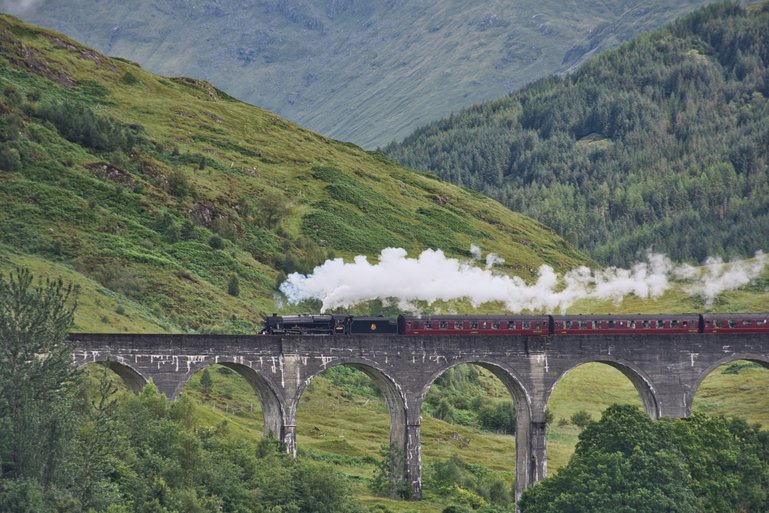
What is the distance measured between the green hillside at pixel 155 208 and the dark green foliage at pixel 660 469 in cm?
4865

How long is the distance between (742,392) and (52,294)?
98583 millimetres

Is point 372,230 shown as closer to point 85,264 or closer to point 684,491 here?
point 85,264

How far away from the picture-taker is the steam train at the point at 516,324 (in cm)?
8856

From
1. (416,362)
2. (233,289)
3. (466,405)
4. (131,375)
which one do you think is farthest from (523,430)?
(233,289)

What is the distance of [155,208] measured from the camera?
147 meters

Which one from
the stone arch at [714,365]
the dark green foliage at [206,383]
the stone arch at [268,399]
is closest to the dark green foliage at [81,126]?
the dark green foliage at [206,383]

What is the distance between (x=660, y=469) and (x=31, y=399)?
37.2 m

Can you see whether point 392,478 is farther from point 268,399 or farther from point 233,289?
point 233,289

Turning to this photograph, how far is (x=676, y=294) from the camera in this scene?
557 feet

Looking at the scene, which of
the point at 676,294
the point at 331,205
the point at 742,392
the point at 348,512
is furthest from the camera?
the point at 331,205

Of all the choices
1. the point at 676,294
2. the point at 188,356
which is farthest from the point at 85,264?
the point at 676,294

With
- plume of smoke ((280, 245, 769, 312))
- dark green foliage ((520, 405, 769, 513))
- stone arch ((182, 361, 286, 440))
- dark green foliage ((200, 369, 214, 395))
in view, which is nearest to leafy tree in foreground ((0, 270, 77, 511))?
stone arch ((182, 361, 286, 440))

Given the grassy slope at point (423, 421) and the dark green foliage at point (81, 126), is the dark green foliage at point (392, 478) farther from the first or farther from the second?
the dark green foliage at point (81, 126)

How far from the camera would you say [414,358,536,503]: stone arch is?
9138 cm
